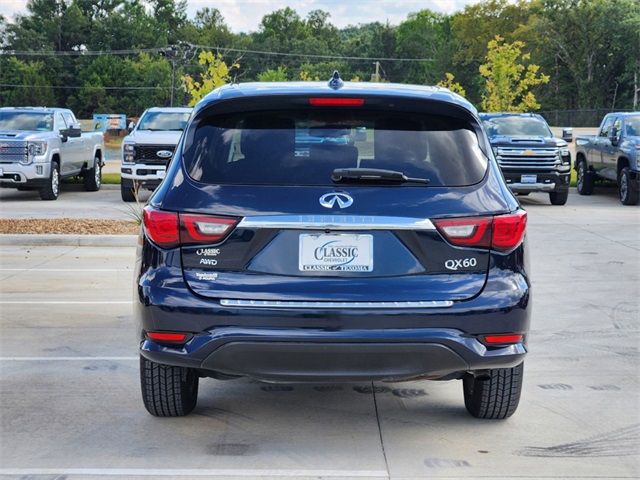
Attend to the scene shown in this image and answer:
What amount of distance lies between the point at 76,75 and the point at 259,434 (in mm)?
135710

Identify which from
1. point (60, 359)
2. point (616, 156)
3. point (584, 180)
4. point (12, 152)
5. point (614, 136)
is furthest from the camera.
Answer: point (584, 180)

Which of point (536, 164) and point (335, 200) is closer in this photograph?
point (335, 200)

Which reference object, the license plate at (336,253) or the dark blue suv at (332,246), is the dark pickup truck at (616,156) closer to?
the dark blue suv at (332,246)

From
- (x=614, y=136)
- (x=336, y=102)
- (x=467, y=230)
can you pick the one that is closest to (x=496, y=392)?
(x=467, y=230)

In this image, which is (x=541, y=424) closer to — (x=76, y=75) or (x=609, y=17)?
(x=609, y=17)

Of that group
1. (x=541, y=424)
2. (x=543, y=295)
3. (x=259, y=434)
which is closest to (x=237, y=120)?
(x=259, y=434)

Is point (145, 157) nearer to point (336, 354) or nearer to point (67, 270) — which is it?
point (67, 270)

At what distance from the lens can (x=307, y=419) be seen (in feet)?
19.5

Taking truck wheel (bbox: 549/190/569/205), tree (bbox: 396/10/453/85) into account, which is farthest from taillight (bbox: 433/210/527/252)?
tree (bbox: 396/10/453/85)

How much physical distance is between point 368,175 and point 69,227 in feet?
37.8

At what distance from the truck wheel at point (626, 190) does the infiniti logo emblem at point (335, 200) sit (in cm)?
1833

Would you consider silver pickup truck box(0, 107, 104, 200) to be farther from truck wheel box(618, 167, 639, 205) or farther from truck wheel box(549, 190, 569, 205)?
truck wheel box(618, 167, 639, 205)

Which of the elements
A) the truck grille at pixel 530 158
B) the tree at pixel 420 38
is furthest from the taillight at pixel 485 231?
the tree at pixel 420 38

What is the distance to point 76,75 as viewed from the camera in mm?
135750
